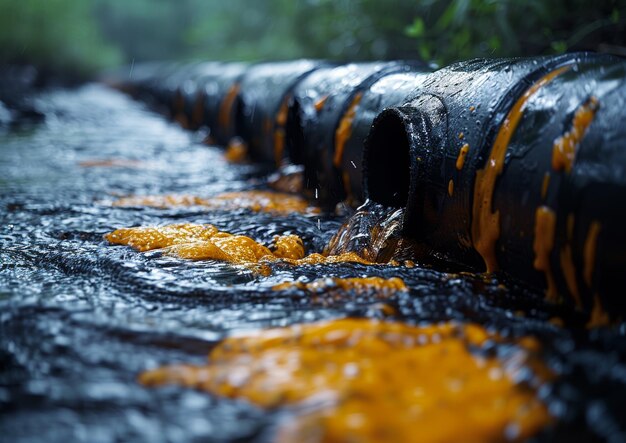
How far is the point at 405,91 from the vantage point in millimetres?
Result: 2965

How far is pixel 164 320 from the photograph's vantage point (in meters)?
1.84

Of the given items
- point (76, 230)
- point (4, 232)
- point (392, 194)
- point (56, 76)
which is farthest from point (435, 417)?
point (56, 76)

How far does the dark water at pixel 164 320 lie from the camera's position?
135 cm

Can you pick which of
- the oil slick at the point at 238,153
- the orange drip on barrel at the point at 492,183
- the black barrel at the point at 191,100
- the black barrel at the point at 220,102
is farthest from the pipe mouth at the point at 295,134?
the black barrel at the point at 191,100

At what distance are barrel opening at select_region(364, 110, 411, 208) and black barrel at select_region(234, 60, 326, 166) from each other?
174 centimetres

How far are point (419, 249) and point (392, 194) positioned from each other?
0.53 meters

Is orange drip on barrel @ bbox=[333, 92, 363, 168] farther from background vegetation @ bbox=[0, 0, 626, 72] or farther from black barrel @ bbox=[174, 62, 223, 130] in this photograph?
black barrel @ bbox=[174, 62, 223, 130]

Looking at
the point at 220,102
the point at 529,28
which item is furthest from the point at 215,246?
the point at 220,102

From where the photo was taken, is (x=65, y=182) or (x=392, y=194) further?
(x=65, y=182)

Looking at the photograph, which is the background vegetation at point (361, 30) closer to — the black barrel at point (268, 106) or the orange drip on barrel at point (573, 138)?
the black barrel at point (268, 106)

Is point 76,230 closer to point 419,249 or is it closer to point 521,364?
point 419,249

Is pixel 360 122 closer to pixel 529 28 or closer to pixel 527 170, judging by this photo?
pixel 527 170

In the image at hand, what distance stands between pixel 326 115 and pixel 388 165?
735mm

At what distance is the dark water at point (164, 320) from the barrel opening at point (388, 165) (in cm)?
32
